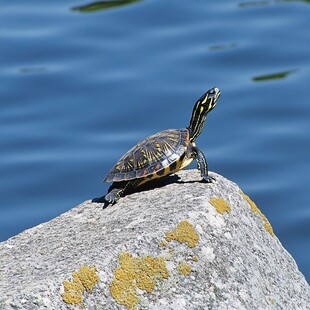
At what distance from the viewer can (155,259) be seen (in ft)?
23.1

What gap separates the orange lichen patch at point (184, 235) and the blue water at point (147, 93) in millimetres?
4617

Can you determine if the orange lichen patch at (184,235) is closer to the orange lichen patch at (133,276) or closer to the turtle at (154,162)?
the orange lichen patch at (133,276)

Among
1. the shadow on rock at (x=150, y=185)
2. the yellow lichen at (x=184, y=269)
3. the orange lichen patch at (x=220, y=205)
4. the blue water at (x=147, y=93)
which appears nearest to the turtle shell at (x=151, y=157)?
the shadow on rock at (x=150, y=185)

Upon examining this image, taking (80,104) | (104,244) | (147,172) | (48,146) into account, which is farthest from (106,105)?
(104,244)

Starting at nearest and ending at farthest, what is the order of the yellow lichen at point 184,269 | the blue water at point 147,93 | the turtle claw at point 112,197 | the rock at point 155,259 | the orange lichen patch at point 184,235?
the rock at point 155,259 → the yellow lichen at point 184,269 → the orange lichen patch at point 184,235 → the turtle claw at point 112,197 → the blue water at point 147,93

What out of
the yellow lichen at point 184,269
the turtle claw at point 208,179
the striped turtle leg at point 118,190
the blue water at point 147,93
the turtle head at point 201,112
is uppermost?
the turtle head at point 201,112

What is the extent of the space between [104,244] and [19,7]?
42.4ft

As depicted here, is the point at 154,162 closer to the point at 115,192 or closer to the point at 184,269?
the point at 115,192

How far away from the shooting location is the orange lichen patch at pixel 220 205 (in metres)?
7.59

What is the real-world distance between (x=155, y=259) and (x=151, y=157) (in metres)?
1.39

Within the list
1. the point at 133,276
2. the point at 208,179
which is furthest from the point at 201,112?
the point at 133,276

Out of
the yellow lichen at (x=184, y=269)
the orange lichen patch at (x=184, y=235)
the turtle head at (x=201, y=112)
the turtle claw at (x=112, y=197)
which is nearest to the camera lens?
the yellow lichen at (x=184, y=269)

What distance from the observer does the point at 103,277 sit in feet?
22.5

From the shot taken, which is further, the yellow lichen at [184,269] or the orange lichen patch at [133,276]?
the yellow lichen at [184,269]
